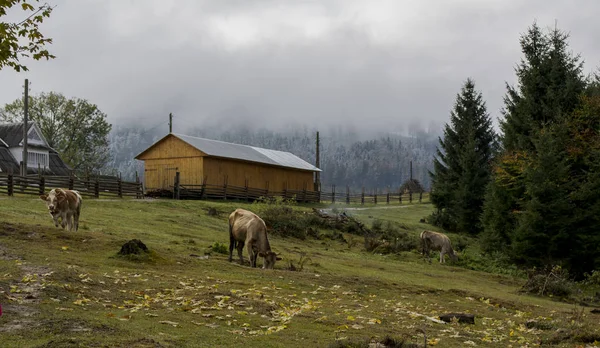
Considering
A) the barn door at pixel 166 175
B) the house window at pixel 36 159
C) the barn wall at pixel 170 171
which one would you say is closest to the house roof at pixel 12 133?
the house window at pixel 36 159

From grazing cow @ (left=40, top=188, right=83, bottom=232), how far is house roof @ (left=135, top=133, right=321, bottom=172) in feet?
104

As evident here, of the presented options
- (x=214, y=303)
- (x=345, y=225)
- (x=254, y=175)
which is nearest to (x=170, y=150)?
(x=254, y=175)

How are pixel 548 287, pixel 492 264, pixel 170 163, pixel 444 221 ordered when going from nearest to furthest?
pixel 548 287, pixel 492 264, pixel 444 221, pixel 170 163

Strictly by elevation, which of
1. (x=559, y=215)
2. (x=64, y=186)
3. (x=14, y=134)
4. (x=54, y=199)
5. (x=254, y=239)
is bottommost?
(x=254, y=239)

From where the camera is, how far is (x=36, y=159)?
208ft

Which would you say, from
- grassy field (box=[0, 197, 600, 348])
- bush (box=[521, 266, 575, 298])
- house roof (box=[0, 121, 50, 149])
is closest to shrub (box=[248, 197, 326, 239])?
grassy field (box=[0, 197, 600, 348])

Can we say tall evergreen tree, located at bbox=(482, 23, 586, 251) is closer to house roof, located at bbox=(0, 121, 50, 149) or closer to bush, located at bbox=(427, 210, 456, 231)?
bush, located at bbox=(427, 210, 456, 231)

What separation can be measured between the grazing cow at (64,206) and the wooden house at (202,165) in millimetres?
31191

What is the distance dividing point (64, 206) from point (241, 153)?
129 ft

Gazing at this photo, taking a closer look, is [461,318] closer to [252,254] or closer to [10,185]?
[252,254]

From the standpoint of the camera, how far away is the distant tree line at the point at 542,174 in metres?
29.3

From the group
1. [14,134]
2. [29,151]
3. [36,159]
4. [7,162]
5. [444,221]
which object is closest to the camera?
A: [444,221]

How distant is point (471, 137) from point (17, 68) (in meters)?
45.1

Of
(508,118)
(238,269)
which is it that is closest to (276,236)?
(238,269)
